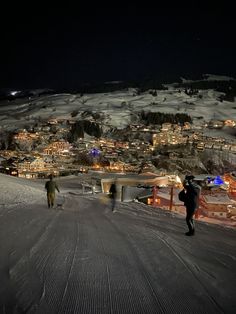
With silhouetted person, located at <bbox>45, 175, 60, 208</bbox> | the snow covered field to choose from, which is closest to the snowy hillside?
the snow covered field

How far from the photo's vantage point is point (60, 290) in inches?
196

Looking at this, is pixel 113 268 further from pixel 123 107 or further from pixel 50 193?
pixel 123 107

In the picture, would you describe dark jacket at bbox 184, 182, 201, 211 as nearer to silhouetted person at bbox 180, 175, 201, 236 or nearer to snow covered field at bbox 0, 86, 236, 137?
silhouetted person at bbox 180, 175, 201, 236

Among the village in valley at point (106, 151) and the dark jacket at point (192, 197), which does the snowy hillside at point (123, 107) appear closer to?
the village in valley at point (106, 151)

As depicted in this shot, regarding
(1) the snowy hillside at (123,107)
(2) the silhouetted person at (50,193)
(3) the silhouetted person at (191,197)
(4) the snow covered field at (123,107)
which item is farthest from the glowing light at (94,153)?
(3) the silhouetted person at (191,197)

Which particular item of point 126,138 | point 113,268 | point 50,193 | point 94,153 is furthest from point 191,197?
point 126,138

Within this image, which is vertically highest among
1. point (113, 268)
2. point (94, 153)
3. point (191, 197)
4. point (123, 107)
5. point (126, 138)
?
point (123, 107)

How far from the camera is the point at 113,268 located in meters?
6.07

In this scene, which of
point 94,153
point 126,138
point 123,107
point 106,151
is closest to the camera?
point 94,153

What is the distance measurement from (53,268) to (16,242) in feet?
6.77

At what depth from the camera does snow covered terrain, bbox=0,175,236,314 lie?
4.63m

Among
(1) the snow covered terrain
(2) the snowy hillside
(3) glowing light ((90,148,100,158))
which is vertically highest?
(2) the snowy hillside

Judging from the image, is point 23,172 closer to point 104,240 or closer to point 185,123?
point 104,240

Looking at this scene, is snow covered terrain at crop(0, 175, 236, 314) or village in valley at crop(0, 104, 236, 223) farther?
village in valley at crop(0, 104, 236, 223)
